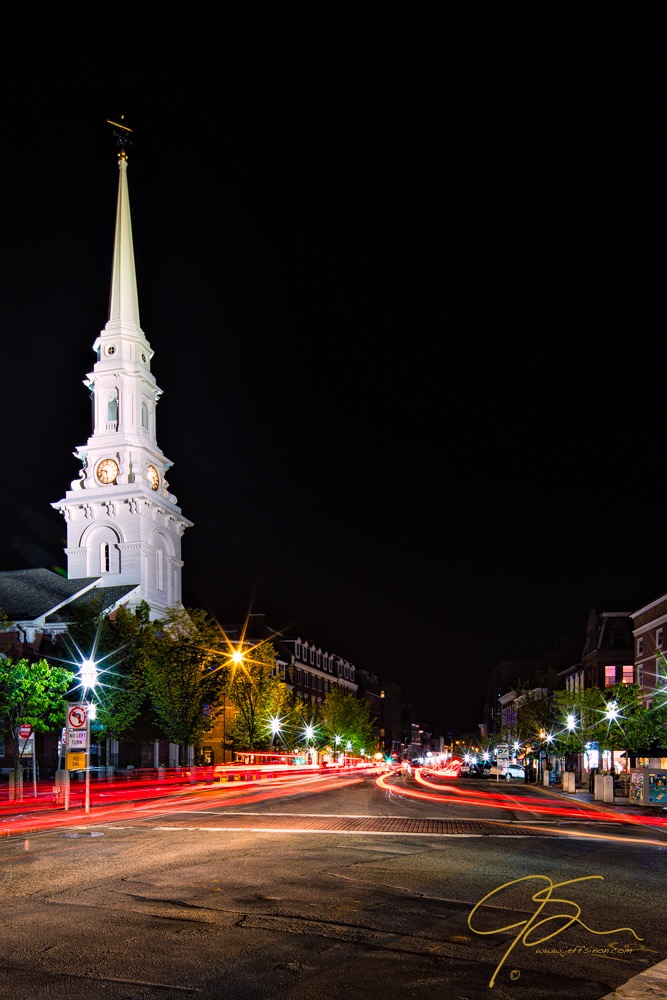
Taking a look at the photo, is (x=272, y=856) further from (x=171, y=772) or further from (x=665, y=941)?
(x=171, y=772)

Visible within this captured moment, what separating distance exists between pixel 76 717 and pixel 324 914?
19.9 m

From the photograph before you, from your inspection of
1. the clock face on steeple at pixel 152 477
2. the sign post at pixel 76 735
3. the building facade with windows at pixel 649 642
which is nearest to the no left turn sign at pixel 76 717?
the sign post at pixel 76 735

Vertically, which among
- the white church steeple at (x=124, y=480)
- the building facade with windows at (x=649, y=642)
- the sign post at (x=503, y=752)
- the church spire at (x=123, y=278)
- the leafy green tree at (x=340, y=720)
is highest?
the church spire at (x=123, y=278)

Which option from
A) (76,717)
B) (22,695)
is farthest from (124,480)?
(76,717)

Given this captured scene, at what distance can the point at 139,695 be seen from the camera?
53.3 metres

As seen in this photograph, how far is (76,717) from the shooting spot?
92.7 ft

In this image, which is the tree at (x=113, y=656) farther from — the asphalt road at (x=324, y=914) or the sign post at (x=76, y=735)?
the asphalt road at (x=324, y=914)

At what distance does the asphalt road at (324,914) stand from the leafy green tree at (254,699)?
47.2 m

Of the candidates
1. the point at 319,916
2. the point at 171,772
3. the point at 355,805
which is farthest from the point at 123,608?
the point at 319,916

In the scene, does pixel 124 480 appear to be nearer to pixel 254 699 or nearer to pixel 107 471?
pixel 107 471

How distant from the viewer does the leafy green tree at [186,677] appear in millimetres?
53812

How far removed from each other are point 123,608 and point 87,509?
1304 centimetres

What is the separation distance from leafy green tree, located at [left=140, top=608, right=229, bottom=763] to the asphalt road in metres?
34.2

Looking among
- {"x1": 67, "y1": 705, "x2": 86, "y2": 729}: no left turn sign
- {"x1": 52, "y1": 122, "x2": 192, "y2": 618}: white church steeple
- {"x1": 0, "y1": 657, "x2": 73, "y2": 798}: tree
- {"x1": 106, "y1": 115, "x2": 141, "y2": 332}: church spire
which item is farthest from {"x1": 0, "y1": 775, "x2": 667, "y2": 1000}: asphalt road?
{"x1": 106, "y1": 115, "x2": 141, "y2": 332}: church spire
